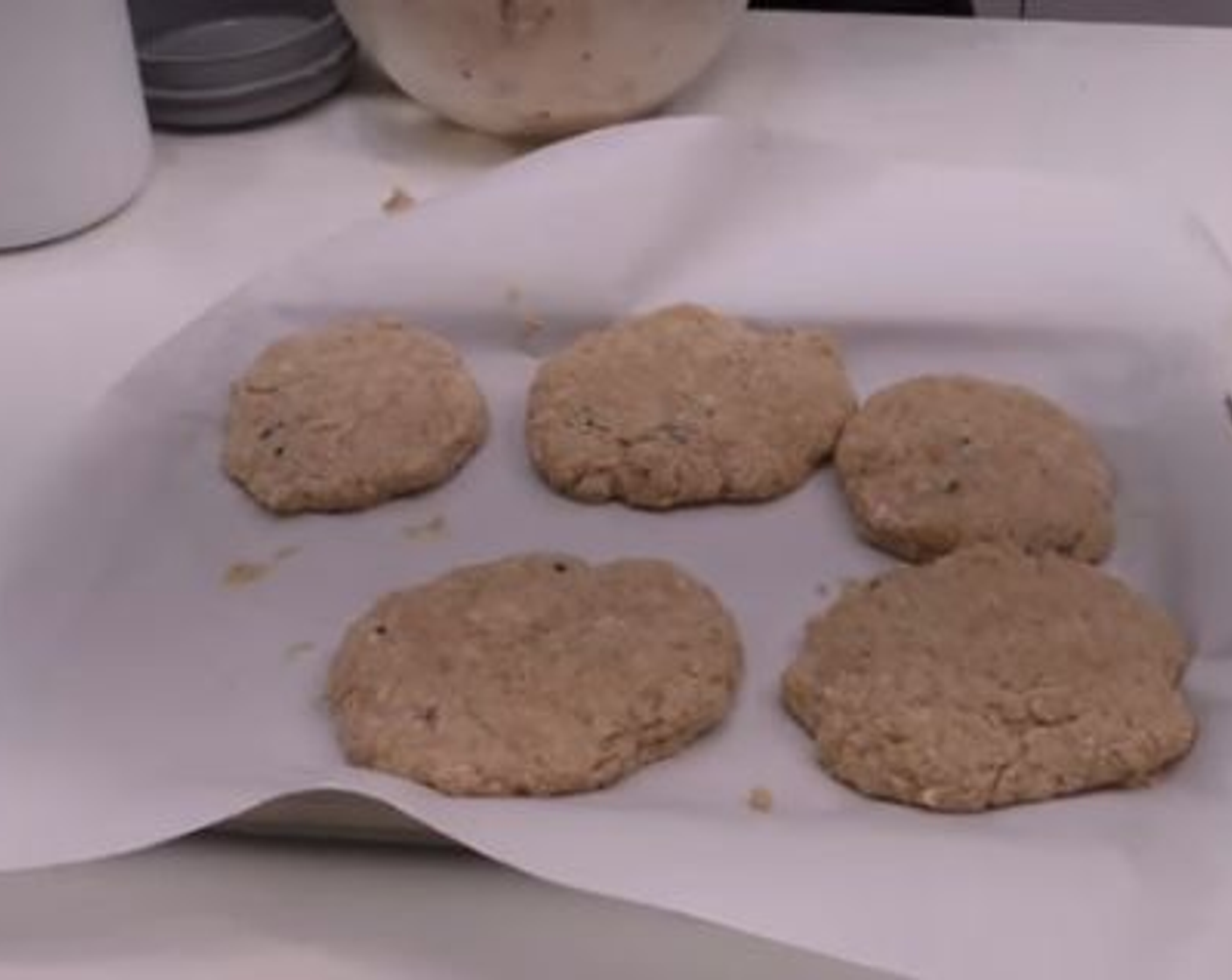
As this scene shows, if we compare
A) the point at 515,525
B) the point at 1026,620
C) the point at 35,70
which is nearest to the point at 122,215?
the point at 35,70

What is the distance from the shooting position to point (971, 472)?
0.81 metres

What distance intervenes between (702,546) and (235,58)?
0.47m

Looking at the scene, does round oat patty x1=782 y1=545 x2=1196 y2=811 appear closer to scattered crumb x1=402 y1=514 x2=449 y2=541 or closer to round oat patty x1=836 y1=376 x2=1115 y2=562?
round oat patty x1=836 y1=376 x2=1115 y2=562

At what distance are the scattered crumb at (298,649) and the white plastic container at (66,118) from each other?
369 mm

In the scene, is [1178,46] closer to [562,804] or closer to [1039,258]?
[1039,258]

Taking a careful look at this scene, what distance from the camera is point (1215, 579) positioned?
0.76 metres

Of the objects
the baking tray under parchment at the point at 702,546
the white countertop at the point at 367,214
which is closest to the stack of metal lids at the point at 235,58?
the white countertop at the point at 367,214

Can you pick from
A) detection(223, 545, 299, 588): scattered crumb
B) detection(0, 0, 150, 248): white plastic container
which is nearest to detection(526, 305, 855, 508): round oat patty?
detection(223, 545, 299, 588): scattered crumb

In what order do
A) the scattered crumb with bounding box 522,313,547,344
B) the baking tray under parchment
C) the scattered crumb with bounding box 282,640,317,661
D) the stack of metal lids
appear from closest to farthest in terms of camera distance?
the baking tray under parchment → the scattered crumb with bounding box 282,640,317,661 → the scattered crumb with bounding box 522,313,547,344 → the stack of metal lids

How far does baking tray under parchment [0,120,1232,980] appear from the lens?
61 cm

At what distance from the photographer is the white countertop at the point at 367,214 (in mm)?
626

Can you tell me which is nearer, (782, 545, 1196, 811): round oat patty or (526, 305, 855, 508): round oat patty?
(782, 545, 1196, 811): round oat patty

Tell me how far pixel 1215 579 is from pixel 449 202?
1.39 feet

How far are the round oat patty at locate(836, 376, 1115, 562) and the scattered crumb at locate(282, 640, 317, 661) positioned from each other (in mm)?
240
